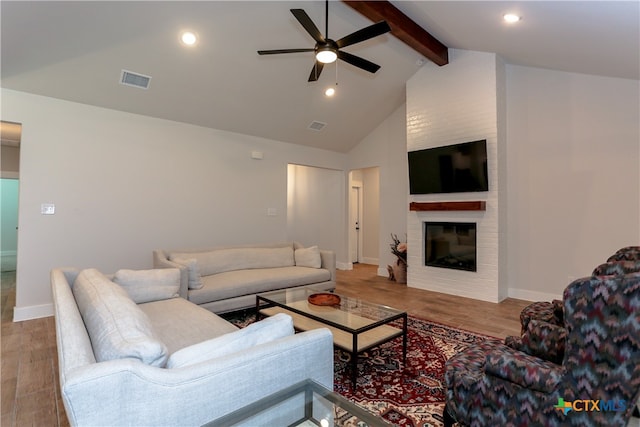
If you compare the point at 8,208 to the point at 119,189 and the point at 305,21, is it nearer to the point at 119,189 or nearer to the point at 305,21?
the point at 119,189

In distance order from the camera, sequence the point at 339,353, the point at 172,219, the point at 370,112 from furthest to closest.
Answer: the point at 370,112 < the point at 172,219 < the point at 339,353

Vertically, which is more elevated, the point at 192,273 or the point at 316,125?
the point at 316,125

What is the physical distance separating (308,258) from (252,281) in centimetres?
106

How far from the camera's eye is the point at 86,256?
156 inches

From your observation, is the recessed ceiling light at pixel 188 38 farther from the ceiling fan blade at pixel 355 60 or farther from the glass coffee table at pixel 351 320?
the glass coffee table at pixel 351 320

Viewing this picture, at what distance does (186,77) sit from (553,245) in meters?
5.32

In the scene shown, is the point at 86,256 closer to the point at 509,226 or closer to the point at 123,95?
the point at 123,95

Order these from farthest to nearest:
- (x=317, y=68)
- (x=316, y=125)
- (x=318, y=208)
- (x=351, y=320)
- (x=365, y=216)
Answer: (x=365, y=216), (x=318, y=208), (x=316, y=125), (x=317, y=68), (x=351, y=320)

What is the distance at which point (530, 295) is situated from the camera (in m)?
4.45

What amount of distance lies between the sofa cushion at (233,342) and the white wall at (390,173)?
4893mm

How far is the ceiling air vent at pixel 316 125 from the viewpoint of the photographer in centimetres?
561

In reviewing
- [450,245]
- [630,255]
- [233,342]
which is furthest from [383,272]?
[233,342]

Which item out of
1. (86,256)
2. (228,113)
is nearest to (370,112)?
(228,113)

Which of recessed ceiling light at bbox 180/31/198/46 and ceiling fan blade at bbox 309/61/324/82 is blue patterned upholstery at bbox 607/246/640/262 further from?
recessed ceiling light at bbox 180/31/198/46
